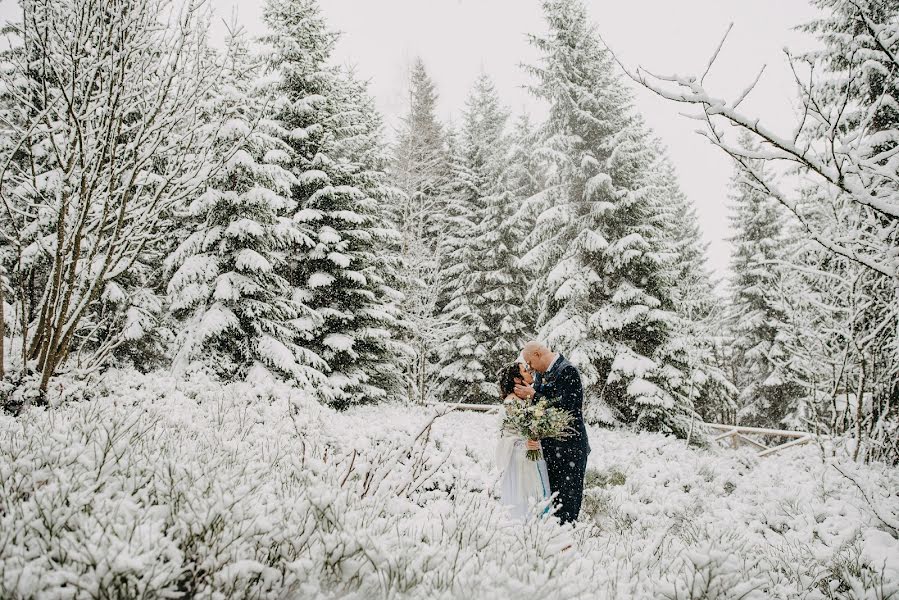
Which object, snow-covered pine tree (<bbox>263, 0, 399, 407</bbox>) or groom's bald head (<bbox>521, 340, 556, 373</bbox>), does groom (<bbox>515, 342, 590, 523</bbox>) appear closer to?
groom's bald head (<bbox>521, 340, 556, 373</bbox>)

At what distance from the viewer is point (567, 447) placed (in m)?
4.76

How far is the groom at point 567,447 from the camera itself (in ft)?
15.5

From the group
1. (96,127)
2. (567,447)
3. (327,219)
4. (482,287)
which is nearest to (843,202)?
(567,447)

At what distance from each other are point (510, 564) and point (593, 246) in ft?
41.5

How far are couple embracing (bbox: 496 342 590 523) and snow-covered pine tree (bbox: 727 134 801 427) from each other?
19567 millimetres

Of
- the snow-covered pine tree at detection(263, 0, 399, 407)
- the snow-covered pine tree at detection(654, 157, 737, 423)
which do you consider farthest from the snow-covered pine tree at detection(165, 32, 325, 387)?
the snow-covered pine tree at detection(654, 157, 737, 423)

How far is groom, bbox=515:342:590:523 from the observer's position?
15.5ft

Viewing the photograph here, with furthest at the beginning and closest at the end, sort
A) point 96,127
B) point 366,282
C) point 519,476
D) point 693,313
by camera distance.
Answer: point 693,313 < point 366,282 < point 519,476 < point 96,127

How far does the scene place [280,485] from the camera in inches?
99.2

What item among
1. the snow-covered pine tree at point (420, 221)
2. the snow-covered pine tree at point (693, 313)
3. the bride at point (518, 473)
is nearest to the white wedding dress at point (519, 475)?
the bride at point (518, 473)

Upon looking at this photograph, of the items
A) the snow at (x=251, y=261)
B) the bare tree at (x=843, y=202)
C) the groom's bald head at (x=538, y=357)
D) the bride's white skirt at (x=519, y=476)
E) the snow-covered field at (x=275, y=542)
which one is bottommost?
the bride's white skirt at (x=519, y=476)

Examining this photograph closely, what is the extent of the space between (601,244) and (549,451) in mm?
9954

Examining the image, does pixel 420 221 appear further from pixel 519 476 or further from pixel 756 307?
pixel 756 307

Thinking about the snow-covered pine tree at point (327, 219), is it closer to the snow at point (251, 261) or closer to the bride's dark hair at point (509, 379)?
the snow at point (251, 261)
